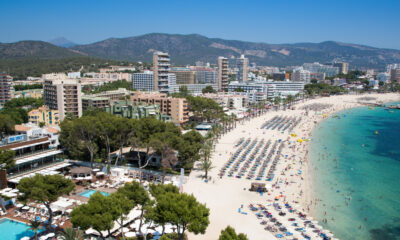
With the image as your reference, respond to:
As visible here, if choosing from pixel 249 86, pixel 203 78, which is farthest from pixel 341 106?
pixel 203 78

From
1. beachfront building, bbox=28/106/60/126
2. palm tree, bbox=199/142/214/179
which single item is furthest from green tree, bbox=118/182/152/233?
beachfront building, bbox=28/106/60/126

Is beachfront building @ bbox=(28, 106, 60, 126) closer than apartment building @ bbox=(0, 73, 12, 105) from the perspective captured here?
Yes

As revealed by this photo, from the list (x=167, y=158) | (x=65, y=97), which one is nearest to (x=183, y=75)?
(x=65, y=97)

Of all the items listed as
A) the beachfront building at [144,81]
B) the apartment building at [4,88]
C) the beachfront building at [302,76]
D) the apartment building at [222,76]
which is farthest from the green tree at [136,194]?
the beachfront building at [302,76]

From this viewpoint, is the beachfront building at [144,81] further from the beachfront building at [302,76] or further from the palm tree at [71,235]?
the beachfront building at [302,76]

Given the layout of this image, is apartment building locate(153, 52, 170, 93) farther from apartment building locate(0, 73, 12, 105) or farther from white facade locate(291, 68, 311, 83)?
white facade locate(291, 68, 311, 83)

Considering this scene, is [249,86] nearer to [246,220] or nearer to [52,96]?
[52,96]
